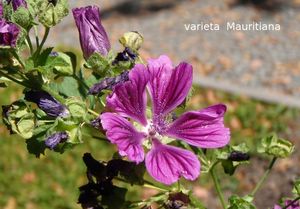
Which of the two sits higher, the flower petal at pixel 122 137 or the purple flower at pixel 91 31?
the purple flower at pixel 91 31

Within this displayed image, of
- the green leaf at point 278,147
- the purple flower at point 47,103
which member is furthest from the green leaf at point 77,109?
the green leaf at point 278,147

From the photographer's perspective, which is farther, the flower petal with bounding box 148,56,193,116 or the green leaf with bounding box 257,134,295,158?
the green leaf with bounding box 257,134,295,158

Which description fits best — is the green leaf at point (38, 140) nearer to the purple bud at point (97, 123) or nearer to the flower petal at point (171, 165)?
the purple bud at point (97, 123)

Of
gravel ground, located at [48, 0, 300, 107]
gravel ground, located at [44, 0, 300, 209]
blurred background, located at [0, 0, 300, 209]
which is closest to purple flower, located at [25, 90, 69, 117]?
blurred background, located at [0, 0, 300, 209]

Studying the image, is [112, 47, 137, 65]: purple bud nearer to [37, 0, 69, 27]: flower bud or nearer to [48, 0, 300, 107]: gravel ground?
[37, 0, 69, 27]: flower bud

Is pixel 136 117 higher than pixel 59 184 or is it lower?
higher

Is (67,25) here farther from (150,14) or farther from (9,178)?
(9,178)

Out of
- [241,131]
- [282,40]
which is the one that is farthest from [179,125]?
[282,40]
